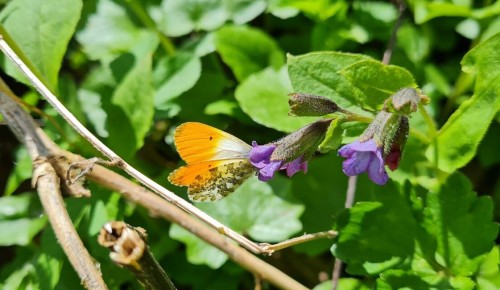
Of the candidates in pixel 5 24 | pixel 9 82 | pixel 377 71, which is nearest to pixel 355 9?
pixel 377 71

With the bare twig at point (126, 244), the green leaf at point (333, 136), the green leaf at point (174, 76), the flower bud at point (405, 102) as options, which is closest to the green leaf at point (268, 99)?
the green leaf at point (174, 76)

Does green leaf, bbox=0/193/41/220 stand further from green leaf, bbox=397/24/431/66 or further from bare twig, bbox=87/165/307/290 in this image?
green leaf, bbox=397/24/431/66

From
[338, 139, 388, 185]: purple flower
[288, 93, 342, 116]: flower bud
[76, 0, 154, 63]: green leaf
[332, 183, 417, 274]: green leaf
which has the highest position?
[288, 93, 342, 116]: flower bud

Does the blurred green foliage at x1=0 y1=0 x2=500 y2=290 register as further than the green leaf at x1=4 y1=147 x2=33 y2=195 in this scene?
No

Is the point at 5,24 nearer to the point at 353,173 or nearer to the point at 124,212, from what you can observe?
the point at 124,212

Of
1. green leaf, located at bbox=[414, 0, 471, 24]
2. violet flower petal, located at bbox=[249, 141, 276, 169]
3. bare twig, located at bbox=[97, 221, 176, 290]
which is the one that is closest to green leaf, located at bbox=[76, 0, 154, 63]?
green leaf, located at bbox=[414, 0, 471, 24]

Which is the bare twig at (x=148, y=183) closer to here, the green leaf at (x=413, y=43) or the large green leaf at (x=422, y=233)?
the large green leaf at (x=422, y=233)
